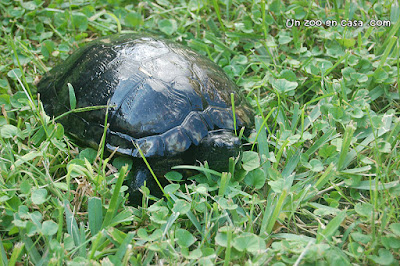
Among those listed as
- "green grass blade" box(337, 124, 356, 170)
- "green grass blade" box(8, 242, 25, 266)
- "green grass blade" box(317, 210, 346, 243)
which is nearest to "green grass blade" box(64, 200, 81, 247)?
"green grass blade" box(8, 242, 25, 266)

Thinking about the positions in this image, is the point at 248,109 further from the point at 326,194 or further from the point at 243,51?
the point at 243,51

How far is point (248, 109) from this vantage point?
8.25ft

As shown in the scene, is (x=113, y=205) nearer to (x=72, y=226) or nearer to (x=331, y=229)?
(x=72, y=226)

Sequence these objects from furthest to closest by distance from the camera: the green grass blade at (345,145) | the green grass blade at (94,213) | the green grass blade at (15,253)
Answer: the green grass blade at (345,145) → the green grass blade at (94,213) → the green grass blade at (15,253)

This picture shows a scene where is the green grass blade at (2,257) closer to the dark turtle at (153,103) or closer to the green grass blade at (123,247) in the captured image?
the green grass blade at (123,247)

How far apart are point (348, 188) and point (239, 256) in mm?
842

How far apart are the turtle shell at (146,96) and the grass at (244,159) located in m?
0.17

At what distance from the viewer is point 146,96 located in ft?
7.32

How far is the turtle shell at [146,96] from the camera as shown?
219 cm

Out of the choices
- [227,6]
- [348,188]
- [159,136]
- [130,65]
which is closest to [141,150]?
[159,136]

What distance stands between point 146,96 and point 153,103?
62mm

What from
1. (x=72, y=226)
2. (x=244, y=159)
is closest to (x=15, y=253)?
(x=72, y=226)

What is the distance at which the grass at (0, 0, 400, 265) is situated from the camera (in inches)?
70.1

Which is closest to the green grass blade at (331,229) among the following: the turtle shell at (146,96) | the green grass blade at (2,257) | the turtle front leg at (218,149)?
the turtle front leg at (218,149)
